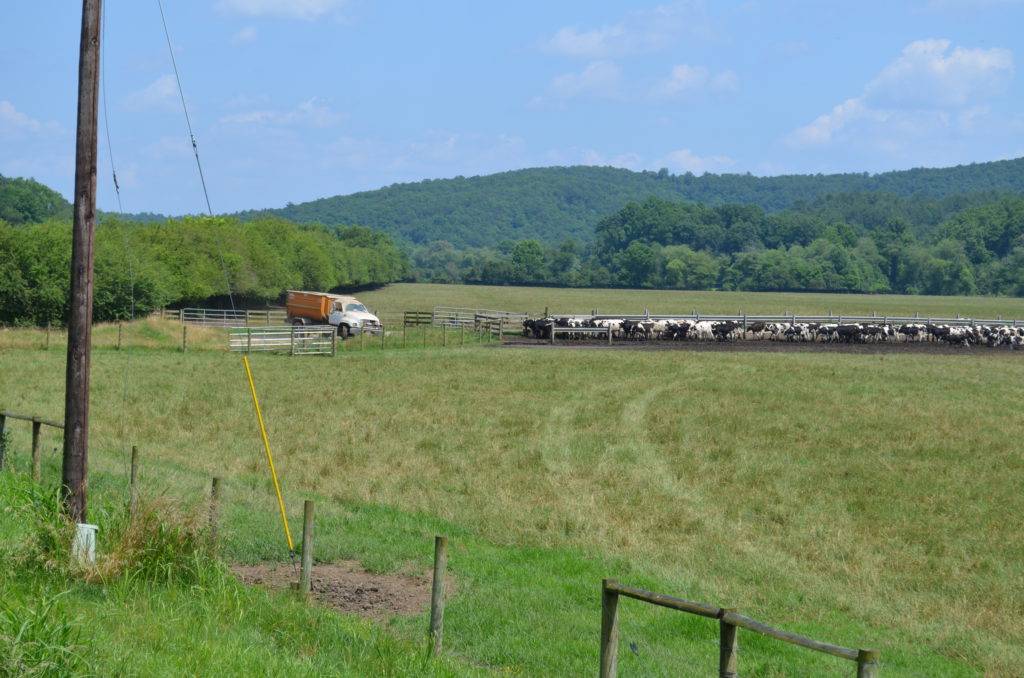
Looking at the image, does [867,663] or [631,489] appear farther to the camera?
[631,489]

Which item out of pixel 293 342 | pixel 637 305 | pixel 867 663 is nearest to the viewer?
pixel 867 663

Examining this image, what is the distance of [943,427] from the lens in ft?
81.4

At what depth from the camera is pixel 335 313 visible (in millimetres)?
55125

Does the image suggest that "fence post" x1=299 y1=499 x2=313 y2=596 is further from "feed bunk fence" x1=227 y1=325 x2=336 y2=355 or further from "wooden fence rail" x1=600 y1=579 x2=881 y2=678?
"feed bunk fence" x1=227 y1=325 x2=336 y2=355

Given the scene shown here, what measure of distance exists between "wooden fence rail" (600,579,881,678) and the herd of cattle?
4623cm

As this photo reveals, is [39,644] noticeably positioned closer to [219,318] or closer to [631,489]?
[631,489]

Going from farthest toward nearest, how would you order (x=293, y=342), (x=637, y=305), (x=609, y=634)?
(x=637, y=305)
(x=293, y=342)
(x=609, y=634)

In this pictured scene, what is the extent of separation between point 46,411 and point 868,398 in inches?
861

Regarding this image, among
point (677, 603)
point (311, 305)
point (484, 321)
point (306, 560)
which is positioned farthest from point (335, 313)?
point (677, 603)

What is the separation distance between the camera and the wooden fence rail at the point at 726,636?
5.57 meters

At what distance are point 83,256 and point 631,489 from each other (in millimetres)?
9921

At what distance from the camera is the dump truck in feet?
175

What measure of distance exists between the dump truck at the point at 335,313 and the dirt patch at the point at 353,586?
1441 inches

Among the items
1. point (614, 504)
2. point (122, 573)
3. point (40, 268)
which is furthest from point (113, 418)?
point (40, 268)
